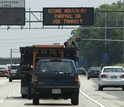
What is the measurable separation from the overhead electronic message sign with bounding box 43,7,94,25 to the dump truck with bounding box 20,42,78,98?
3065 centimetres

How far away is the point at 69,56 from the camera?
30391 millimetres

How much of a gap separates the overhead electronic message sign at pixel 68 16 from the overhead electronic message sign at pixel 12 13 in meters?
2.15

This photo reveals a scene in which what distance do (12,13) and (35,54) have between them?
31480mm

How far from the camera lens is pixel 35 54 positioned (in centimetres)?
2995

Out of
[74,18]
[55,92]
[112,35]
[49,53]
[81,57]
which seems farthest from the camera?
[81,57]

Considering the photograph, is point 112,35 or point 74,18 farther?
point 112,35

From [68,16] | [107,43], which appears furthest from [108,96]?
[107,43]

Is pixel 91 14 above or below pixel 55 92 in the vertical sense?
above

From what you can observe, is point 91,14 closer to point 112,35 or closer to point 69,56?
point 69,56

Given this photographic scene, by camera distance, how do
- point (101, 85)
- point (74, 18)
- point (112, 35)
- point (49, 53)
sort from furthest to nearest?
1. point (112, 35)
2. point (74, 18)
3. point (101, 85)
4. point (49, 53)

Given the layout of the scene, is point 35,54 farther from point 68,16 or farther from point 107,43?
point 107,43

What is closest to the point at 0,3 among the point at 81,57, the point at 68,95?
the point at 68,95

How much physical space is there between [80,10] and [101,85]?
20.4 meters

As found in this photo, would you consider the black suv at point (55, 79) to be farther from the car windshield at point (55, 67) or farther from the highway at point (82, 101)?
the highway at point (82, 101)
